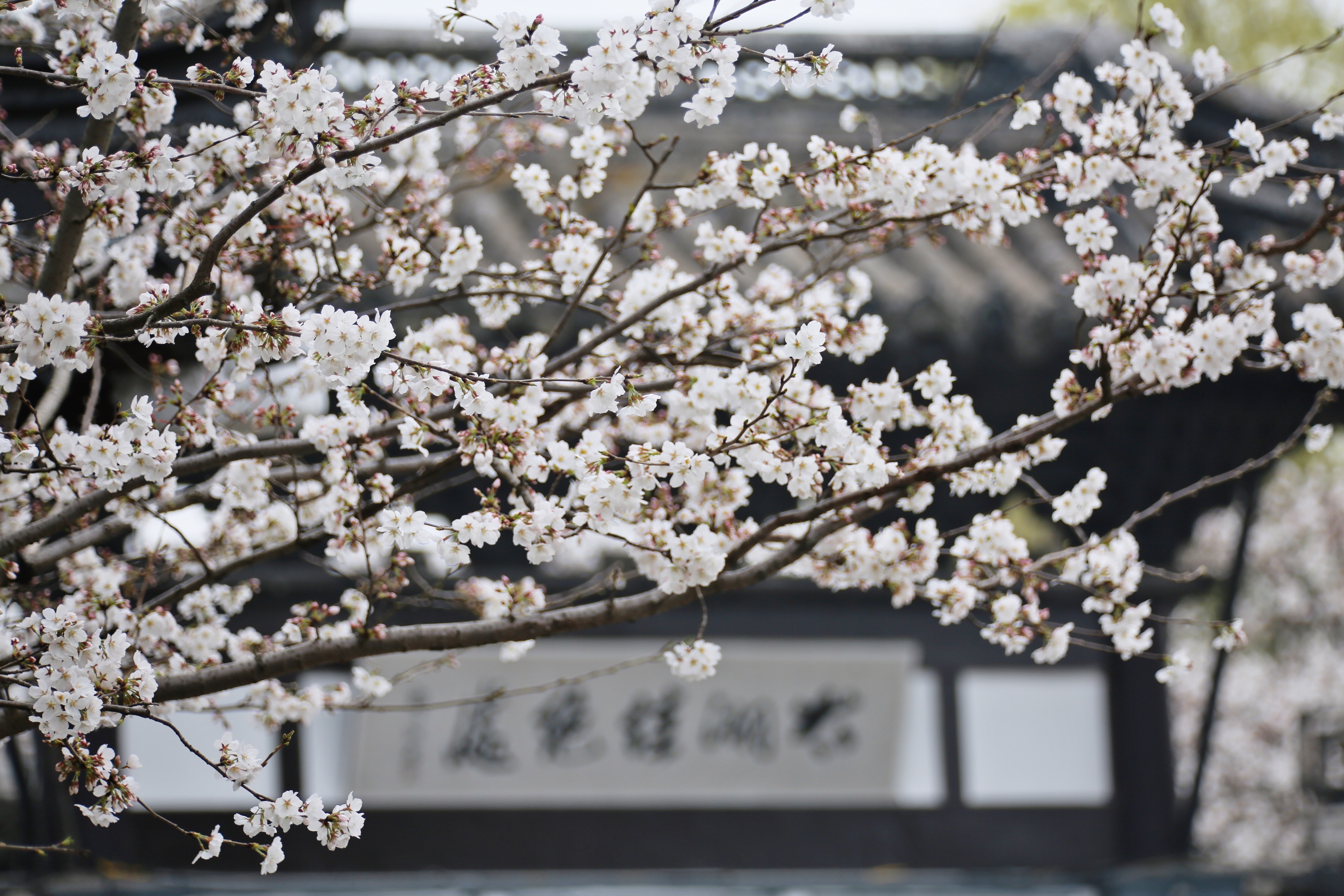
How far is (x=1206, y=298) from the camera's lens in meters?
3.18

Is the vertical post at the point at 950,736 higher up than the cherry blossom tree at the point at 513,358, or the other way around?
the cherry blossom tree at the point at 513,358

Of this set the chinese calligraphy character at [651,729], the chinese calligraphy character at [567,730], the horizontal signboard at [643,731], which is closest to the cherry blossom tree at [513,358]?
the horizontal signboard at [643,731]

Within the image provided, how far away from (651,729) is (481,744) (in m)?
1.05

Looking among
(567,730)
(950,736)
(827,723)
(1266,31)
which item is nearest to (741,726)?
(827,723)

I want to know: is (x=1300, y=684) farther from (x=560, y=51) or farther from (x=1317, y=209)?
(x=560, y=51)

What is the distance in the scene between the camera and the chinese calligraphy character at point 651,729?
7180mm

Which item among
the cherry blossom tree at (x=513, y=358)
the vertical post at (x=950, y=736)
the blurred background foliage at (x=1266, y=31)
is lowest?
the vertical post at (x=950, y=736)

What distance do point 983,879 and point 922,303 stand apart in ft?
11.1

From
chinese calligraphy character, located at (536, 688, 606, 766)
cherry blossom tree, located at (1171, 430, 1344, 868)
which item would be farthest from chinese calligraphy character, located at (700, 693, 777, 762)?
cherry blossom tree, located at (1171, 430, 1344, 868)

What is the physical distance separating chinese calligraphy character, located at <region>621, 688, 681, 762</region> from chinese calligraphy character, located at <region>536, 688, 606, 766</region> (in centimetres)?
19

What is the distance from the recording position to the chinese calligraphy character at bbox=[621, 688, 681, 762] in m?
7.18

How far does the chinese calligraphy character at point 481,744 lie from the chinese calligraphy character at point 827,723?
5.93 feet

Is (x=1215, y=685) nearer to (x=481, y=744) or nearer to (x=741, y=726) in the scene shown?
(x=741, y=726)

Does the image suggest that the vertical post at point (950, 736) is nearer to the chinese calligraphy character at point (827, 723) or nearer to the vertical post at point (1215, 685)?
the chinese calligraphy character at point (827, 723)
